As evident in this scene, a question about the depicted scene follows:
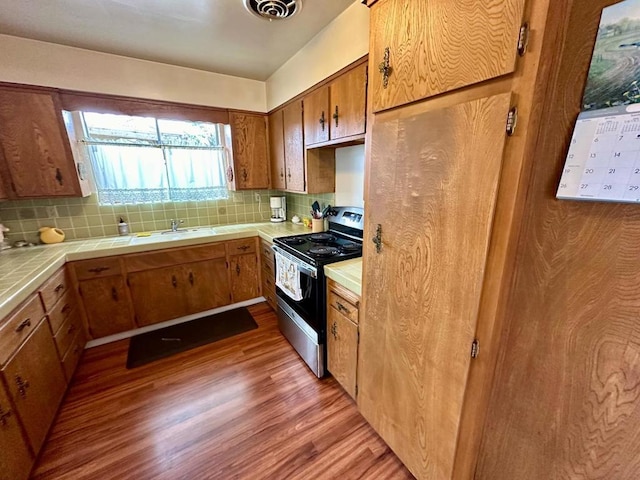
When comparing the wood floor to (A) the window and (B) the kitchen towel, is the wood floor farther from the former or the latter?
(A) the window

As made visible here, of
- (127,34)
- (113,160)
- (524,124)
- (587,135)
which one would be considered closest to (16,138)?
(113,160)

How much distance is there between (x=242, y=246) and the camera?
2848 millimetres

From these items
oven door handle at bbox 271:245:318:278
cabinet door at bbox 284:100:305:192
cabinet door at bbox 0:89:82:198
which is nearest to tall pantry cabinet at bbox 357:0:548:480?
oven door handle at bbox 271:245:318:278

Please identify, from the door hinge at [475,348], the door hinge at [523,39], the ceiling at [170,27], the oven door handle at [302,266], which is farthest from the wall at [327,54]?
the door hinge at [475,348]

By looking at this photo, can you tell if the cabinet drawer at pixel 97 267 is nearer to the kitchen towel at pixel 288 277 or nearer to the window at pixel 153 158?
the window at pixel 153 158

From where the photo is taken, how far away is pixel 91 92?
2.25m

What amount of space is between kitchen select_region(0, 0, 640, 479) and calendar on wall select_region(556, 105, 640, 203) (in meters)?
0.04

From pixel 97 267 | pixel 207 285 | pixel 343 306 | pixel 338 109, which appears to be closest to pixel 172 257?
pixel 207 285

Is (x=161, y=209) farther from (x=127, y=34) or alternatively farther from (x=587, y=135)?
(x=587, y=135)

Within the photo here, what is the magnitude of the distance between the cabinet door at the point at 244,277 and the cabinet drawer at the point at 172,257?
198 mm

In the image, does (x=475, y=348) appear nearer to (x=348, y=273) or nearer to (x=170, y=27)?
(x=348, y=273)

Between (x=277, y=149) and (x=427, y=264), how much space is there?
93.4 inches

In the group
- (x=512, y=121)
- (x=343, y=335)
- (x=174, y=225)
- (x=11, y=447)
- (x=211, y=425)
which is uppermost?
(x=512, y=121)

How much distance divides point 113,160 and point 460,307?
3200 millimetres
